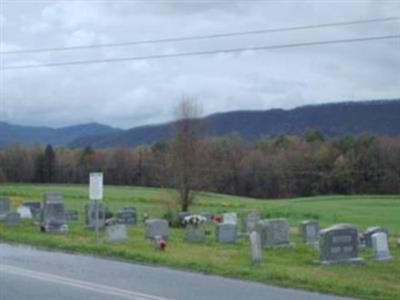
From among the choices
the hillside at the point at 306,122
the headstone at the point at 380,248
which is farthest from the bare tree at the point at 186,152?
the hillside at the point at 306,122

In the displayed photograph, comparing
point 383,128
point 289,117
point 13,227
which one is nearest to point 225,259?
point 13,227

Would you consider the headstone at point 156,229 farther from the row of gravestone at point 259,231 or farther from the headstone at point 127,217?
the headstone at point 127,217

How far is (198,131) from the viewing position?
42562 millimetres

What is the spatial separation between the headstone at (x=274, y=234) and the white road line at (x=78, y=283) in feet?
31.6

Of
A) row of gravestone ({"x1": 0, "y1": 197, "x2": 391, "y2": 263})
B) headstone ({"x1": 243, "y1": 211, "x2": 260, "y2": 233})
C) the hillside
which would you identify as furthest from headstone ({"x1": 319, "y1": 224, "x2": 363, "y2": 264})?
the hillside

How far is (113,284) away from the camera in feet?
51.8

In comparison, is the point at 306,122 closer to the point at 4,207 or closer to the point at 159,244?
the point at 4,207

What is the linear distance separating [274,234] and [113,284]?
11.4m

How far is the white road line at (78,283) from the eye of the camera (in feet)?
46.3

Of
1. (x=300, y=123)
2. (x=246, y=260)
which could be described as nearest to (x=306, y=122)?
(x=300, y=123)

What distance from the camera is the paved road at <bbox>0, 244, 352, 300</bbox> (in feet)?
47.2

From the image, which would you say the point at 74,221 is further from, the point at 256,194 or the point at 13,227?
the point at 256,194

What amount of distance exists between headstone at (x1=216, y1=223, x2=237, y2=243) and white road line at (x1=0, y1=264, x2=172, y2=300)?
9.88 m

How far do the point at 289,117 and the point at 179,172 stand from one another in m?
84.4
